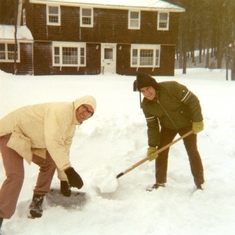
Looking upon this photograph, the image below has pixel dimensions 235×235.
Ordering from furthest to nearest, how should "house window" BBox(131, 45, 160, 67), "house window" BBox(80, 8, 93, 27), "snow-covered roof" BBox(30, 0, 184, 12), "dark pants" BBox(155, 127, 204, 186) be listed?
1. "house window" BBox(131, 45, 160, 67)
2. "house window" BBox(80, 8, 93, 27)
3. "snow-covered roof" BBox(30, 0, 184, 12)
4. "dark pants" BBox(155, 127, 204, 186)

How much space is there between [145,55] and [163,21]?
99.1 inches

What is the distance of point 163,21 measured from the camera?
22.8 metres

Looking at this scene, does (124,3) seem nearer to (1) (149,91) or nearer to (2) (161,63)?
(2) (161,63)

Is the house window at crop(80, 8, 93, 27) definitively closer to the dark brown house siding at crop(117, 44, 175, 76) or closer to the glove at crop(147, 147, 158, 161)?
the dark brown house siding at crop(117, 44, 175, 76)

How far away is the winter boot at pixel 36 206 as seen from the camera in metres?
3.66

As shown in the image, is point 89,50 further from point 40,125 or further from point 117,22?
point 40,125

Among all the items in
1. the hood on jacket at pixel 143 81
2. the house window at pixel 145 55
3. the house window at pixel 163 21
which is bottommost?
the house window at pixel 145 55

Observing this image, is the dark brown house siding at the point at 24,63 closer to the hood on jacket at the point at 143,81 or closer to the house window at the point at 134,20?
the house window at the point at 134,20

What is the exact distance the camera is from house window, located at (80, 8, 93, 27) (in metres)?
21.4

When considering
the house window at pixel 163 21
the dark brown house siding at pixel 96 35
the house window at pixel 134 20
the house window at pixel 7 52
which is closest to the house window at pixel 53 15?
the dark brown house siding at pixel 96 35

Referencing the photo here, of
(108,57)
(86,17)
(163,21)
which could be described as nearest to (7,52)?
(86,17)

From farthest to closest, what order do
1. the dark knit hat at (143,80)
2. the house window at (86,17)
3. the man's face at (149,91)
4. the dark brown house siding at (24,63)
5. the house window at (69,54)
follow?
the house window at (69,54), the house window at (86,17), the dark brown house siding at (24,63), the man's face at (149,91), the dark knit hat at (143,80)

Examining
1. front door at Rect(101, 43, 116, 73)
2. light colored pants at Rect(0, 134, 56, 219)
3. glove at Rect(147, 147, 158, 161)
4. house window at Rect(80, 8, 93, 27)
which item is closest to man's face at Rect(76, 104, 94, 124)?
light colored pants at Rect(0, 134, 56, 219)

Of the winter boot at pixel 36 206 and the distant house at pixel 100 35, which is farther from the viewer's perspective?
the distant house at pixel 100 35
